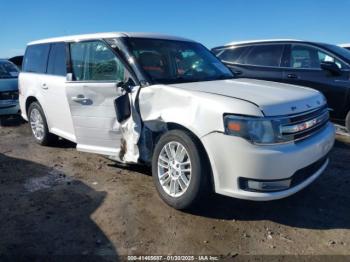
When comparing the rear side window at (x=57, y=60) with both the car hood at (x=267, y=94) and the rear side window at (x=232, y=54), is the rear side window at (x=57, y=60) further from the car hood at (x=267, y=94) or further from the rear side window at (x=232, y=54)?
the rear side window at (x=232, y=54)

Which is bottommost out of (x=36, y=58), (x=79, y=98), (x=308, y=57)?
(x=79, y=98)

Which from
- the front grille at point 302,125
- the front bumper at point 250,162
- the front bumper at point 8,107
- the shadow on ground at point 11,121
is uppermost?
the front grille at point 302,125

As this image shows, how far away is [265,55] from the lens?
7789 millimetres

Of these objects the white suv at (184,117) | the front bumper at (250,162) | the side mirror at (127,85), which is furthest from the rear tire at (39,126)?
the front bumper at (250,162)

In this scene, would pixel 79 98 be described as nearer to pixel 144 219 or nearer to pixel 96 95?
pixel 96 95

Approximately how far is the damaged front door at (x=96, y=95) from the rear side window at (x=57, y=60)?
1.43 feet

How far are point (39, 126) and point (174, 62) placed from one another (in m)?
3.03

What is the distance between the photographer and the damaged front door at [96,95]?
181 inches

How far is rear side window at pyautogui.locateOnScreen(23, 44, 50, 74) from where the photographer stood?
630cm

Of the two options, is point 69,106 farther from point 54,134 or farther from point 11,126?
point 11,126

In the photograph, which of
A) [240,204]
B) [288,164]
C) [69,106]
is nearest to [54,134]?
[69,106]

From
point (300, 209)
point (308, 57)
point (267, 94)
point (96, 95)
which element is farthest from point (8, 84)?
point (300, 209)

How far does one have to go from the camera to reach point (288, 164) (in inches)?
136

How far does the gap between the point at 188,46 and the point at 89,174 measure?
2206 millimetres
